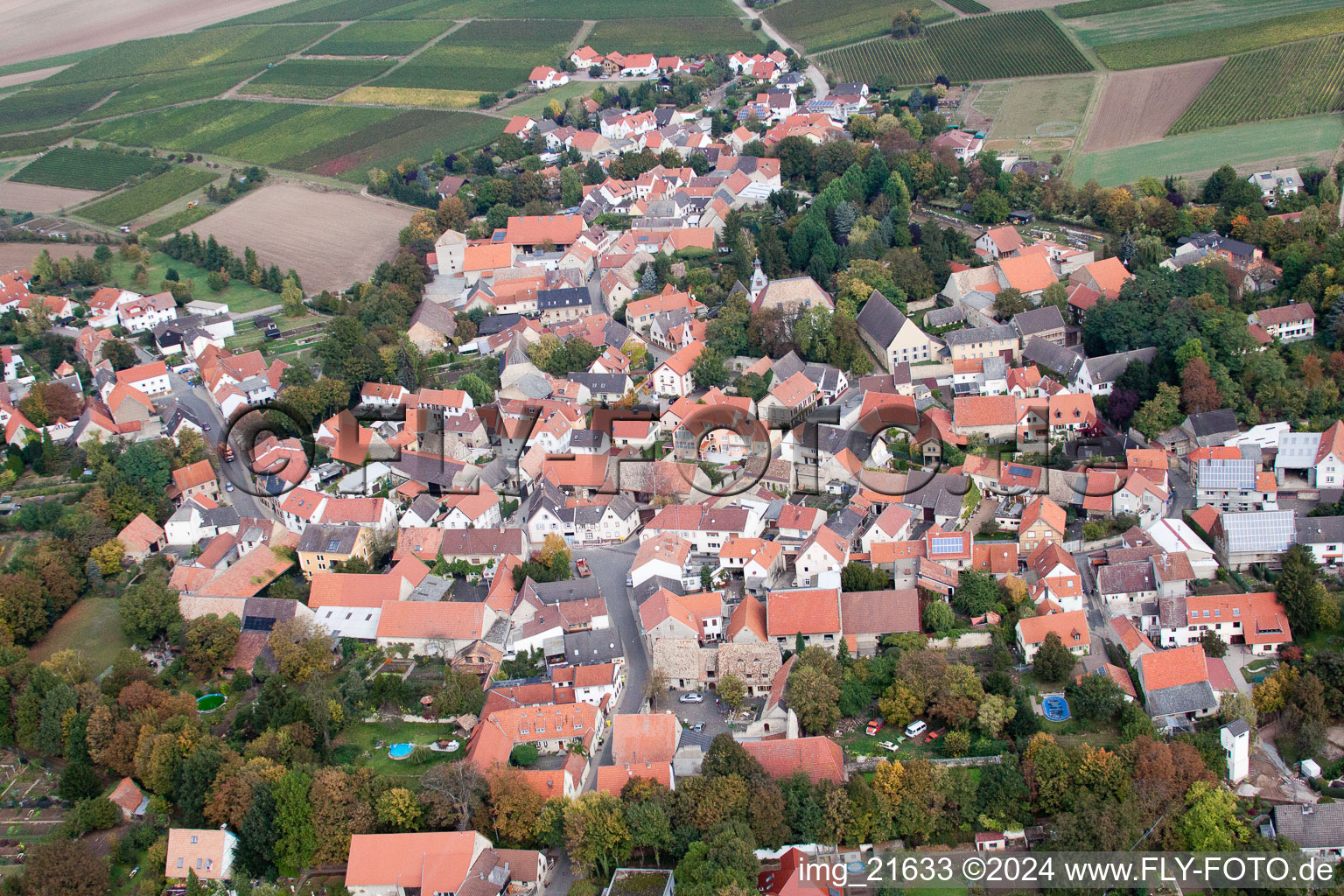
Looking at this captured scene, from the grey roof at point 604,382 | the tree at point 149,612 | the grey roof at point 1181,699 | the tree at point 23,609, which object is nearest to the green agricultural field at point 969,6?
the grey roof at point 604,382

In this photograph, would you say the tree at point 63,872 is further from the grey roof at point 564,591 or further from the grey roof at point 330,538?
the grey roof at point 564,591

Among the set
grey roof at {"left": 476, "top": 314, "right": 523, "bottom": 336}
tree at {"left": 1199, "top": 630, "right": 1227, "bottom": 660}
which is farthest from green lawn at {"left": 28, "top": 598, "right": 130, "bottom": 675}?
tree at {"left": 1199, "top": 630, "right": 1227, "bottom": 660}

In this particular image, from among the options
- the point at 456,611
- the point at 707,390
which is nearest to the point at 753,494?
the point at 707,390

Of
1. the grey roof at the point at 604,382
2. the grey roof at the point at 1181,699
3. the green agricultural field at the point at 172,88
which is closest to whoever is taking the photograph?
the grey roof at the point at 1181,699

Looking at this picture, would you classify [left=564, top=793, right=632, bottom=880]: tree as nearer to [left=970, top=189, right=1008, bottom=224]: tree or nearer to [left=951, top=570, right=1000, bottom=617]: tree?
[left=951, top=570, right=1000, bottom=617]: tree

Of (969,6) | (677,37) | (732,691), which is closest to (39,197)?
(677,37)

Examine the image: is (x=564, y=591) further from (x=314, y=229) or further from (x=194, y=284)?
(x=314, y=229)

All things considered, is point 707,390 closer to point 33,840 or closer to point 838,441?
point 838,441
